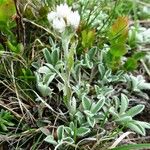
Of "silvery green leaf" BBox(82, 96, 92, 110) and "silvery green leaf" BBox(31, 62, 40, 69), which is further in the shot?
"silvery green leaf" BBox(31, 62, 40, 69)

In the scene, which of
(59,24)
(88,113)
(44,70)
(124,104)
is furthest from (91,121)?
(59,24)

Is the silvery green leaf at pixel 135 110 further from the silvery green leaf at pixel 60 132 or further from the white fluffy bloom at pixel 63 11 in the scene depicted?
the white fluffy bloom at pixel 63 11

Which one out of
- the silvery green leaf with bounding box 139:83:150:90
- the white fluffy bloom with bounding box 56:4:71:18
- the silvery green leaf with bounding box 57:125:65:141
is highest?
the white fluffy bloom with bounding box 56:4:71:18

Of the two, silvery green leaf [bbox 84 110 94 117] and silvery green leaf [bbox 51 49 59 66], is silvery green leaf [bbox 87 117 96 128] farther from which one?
silvery green leaf [bbox 51 49 59 66]

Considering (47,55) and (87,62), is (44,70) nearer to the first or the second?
(47,55)

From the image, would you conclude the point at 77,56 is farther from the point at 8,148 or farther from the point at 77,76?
the point at 8,148

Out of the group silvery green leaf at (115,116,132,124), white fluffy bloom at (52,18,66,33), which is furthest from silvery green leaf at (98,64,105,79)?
white fluffy bloom at (52,18,66,33)

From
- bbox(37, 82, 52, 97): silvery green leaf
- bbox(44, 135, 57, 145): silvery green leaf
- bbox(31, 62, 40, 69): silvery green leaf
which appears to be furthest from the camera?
bbox(31, 62, 40, 69): silvery green leaf

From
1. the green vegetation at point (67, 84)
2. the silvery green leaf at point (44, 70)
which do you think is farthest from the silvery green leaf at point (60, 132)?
the silvery green leaf at point (44, 70)
